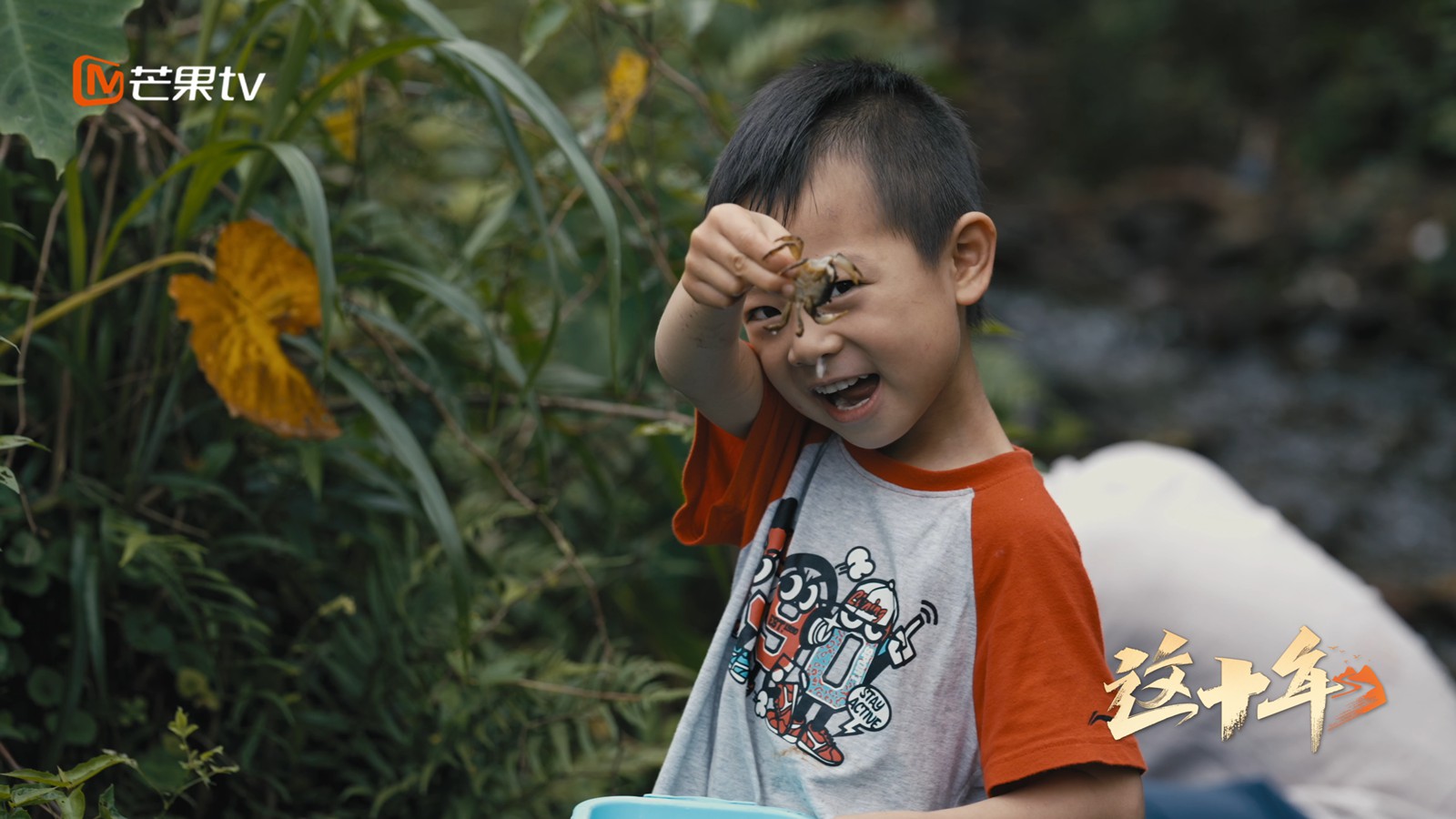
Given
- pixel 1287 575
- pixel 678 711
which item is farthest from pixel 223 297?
pixel 1287 575

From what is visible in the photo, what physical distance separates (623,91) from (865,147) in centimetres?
106

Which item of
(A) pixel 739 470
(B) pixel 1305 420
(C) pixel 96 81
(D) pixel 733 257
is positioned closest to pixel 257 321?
(C) pixel 96 81

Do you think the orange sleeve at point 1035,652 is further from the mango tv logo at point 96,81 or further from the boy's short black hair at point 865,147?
the mango tv logo at point 96,81

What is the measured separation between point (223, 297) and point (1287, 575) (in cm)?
148

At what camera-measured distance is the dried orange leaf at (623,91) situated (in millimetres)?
1978

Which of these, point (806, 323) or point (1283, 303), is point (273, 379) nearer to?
Result: point (806, 323)

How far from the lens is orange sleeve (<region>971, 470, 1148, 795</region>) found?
0.95m

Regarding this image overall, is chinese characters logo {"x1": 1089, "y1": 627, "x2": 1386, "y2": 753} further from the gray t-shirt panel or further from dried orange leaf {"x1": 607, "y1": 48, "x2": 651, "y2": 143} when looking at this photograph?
dried orange leaf {"x1": 607, "y1": 48, "x2": 651, "y2": 143}

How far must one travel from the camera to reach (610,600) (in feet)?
7.27

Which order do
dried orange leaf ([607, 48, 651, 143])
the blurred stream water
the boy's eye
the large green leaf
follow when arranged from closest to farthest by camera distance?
the boy's eye, the large green leaf, dried orange leaf ([607, 48, 651, 143]), the blurred stream water

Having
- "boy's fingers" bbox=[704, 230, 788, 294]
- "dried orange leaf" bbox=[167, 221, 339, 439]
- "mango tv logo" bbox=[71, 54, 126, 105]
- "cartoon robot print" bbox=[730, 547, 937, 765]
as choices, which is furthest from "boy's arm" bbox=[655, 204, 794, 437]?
"mango tv logo" bbox=[71, 54, 126, 105]

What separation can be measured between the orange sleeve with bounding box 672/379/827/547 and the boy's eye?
8 centimetres

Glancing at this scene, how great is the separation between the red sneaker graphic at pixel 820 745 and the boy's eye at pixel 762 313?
0.33 m

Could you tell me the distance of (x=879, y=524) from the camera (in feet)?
3.52
